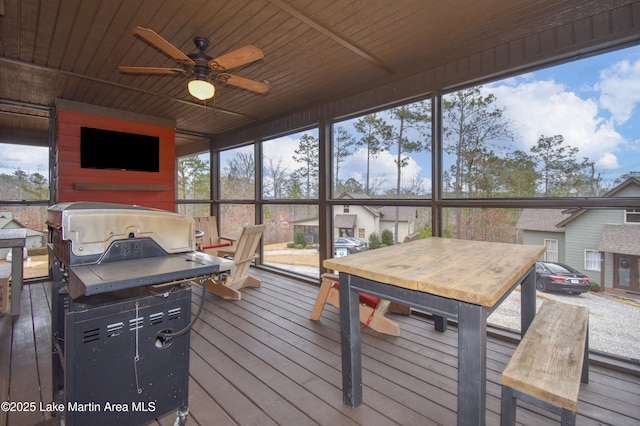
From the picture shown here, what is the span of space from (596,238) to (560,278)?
0.44 meters

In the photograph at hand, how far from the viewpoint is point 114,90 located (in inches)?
158

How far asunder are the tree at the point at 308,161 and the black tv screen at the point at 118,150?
2568 millimetres

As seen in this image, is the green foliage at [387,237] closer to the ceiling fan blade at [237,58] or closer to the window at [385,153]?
the window at [385,153]

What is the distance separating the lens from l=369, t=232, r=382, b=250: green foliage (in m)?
3.75

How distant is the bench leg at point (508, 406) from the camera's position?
126cm

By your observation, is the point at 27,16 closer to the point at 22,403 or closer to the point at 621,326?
the point at 22,403

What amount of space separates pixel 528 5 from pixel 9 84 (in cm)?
556

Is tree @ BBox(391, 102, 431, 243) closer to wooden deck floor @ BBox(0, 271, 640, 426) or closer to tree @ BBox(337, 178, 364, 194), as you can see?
tree @ BBox(337, 178, 364, 194)

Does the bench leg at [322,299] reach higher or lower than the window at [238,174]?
lower

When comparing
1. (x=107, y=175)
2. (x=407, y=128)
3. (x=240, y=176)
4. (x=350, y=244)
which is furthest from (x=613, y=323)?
(x=107, y=175)

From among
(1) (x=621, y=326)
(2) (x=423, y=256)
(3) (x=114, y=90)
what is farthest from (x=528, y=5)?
(3) (x=114, y=90)

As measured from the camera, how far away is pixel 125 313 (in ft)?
4.24

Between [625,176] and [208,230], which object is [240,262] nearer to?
[208,230]

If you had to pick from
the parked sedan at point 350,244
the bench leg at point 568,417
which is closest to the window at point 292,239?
the parked sedan at point 350,244
